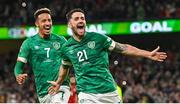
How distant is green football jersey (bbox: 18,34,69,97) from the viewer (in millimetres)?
8156

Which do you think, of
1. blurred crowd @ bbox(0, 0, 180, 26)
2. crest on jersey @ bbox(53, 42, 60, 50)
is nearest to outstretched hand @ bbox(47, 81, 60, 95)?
crest on jersey @ bbox(53, 42, 60, 50)

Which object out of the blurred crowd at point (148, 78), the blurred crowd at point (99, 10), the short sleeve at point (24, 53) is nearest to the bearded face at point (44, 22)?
the short sleeve at point (24, 53)

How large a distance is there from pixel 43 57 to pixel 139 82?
12.4 metres

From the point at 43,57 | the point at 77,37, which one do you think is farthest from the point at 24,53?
the point at 77,37

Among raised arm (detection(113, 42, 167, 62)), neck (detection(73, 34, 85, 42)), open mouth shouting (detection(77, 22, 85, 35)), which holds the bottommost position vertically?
raised arm (detection(113, 42, 167, 62))

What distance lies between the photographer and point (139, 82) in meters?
20.3

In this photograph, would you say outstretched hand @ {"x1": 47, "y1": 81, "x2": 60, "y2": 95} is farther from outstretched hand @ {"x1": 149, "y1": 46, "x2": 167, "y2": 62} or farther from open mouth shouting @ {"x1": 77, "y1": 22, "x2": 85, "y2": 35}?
Answer: outstretched hand @ {"x1": 149, "y1": 46, "x2": 167, "y2": 62}

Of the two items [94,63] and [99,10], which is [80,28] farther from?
[99,10]

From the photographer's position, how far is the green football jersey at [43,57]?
321 inches

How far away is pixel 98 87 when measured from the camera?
6.93m

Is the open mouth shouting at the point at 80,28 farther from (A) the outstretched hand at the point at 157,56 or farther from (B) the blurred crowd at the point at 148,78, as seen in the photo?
(B) the blurred crowd at the point at 148,78

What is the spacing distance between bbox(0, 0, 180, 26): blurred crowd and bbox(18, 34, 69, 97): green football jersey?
1439cm

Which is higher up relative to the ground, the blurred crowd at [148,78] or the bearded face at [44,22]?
the bearded face at [44,22]

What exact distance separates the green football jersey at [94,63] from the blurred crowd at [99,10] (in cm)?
1555
